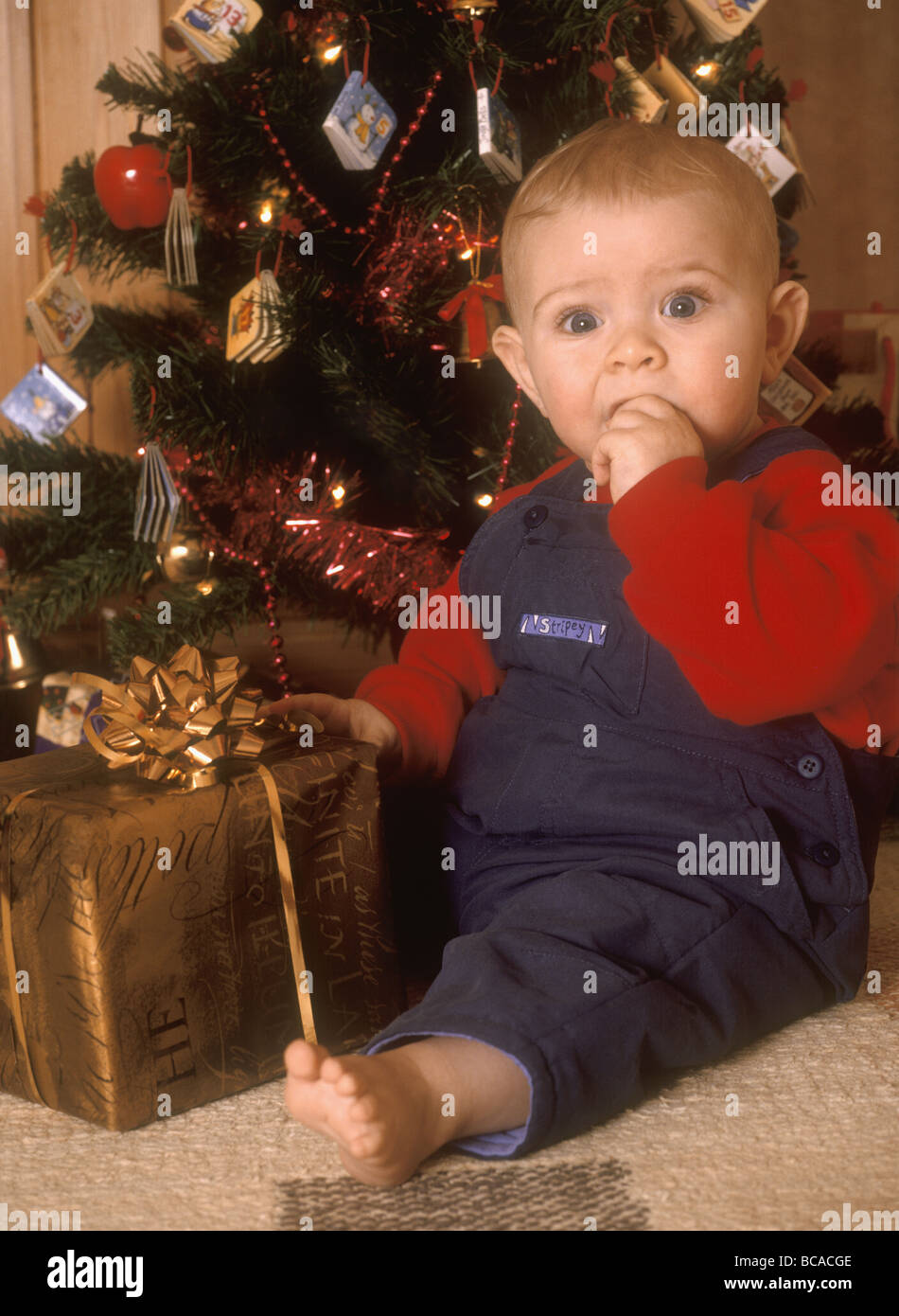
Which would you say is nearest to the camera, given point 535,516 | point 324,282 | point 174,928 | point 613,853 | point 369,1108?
point 369,1108

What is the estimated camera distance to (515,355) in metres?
0.98

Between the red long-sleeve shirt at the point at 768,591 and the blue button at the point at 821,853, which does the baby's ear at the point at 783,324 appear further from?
the blue button at the point at 821,853

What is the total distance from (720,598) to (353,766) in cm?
26

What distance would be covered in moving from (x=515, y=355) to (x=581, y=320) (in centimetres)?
12

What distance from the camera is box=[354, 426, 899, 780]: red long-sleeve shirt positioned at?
747 millimetres

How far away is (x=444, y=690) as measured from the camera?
99cm

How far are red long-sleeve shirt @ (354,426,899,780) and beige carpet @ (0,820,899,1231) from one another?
23cm

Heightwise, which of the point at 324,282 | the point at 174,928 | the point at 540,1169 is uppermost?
the point at 324,282

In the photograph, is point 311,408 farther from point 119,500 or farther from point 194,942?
point 194,942

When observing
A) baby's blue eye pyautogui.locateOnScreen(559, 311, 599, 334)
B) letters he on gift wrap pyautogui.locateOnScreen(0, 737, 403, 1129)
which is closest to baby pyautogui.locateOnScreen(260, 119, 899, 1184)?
baby's blue eye pyautogui.locateOnScreen(559, 311, 599, 334)

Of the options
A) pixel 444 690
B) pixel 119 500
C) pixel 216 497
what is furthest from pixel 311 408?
pixel 444 690

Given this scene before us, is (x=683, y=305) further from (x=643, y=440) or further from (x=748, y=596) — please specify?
(x=748, y=596)

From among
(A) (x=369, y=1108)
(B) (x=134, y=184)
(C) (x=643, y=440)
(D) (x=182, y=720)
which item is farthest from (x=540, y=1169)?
(B) (x=134, y=184)
